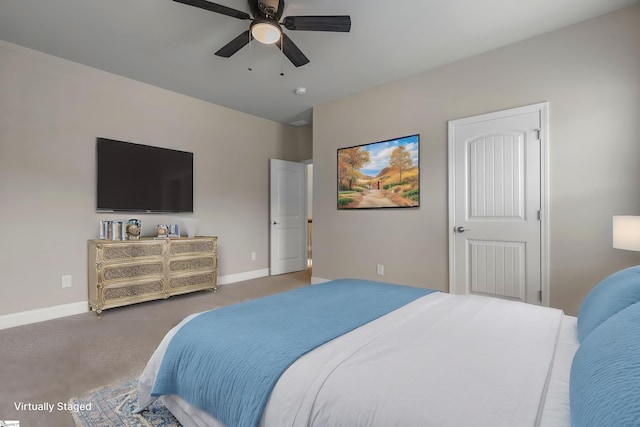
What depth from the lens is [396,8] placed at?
7.93 feet

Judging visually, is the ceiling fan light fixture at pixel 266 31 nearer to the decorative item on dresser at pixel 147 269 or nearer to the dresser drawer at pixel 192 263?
the decorative item on dresser at pixel 147 269

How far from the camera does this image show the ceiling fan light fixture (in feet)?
7.22

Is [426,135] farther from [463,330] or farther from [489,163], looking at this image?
[463,330]

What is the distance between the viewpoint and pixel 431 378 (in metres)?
0.86

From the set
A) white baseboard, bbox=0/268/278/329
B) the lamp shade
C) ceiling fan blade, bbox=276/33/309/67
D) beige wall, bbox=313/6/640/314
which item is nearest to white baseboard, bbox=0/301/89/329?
white baseboard, bbox=0/268/278/329

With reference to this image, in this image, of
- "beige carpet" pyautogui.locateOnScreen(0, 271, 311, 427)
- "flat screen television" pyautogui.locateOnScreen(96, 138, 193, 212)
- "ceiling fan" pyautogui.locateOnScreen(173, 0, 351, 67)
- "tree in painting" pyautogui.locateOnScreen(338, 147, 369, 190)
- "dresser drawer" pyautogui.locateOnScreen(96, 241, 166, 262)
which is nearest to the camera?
"beige carpet" pyautogui.locateOnScreen(0, 271, 311, 427)

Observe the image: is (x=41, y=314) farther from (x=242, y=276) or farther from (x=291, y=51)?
(x=291, y=51)

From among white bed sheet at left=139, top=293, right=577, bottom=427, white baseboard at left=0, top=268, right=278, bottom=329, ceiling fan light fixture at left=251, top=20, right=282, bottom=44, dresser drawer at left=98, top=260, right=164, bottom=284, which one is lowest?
white baseboard at left=0, top=268, right=278, bottom=329

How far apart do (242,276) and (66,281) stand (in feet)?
7.12

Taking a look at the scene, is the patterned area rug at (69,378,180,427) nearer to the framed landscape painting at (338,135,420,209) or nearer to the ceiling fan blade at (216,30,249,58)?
the ceiling fan blade at (216,30,249,58)

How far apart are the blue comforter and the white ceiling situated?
2.24 m

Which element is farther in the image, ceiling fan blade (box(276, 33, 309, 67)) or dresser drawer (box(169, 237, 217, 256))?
dresser drawer (box(169, 237, 217, 256))

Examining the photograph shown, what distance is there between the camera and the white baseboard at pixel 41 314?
9.30 feet

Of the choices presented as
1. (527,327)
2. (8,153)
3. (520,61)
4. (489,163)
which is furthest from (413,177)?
(8,153)
